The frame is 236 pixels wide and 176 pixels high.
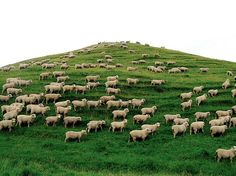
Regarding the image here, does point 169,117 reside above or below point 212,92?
below

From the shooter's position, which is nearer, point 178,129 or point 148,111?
point 178,129

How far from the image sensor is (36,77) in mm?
50719

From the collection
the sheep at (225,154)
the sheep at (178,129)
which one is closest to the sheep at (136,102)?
the sheep at (178,129)

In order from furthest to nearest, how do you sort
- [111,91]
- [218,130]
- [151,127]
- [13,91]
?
[111,91], [13,91], [151,127], [218,130]

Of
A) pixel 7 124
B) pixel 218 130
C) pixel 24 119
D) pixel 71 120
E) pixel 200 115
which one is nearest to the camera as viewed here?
pixel 218 130

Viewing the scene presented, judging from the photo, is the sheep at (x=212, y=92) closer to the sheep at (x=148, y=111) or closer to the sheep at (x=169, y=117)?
the sheep at (x=148, y=111)

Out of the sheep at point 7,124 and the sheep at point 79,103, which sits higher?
the sheep at point 79,103

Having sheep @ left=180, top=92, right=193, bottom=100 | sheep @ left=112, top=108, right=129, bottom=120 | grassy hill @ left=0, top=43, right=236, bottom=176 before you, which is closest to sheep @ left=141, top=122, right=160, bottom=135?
grassy hill @ left=0, top=43, right=236, bottom=176

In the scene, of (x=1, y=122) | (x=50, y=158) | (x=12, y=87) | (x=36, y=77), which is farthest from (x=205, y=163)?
(x=36, y=77)

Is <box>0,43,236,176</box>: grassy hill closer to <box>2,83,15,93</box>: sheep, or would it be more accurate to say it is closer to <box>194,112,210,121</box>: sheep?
<box>194,112,210,121</box>: sheep

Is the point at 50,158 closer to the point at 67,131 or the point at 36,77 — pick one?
the point at 67,131

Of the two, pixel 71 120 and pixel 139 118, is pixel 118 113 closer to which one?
pixel 139 118

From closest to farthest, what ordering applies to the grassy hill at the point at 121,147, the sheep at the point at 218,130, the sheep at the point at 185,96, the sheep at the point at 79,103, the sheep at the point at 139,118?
the grassy hill at the point at 121,147, the sheep at the point at 218,130, the sheep at the point at 139,118, the sheep at the point at 79,103, the sheep at the point at 185,96

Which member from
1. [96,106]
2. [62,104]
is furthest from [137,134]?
[62,104]
